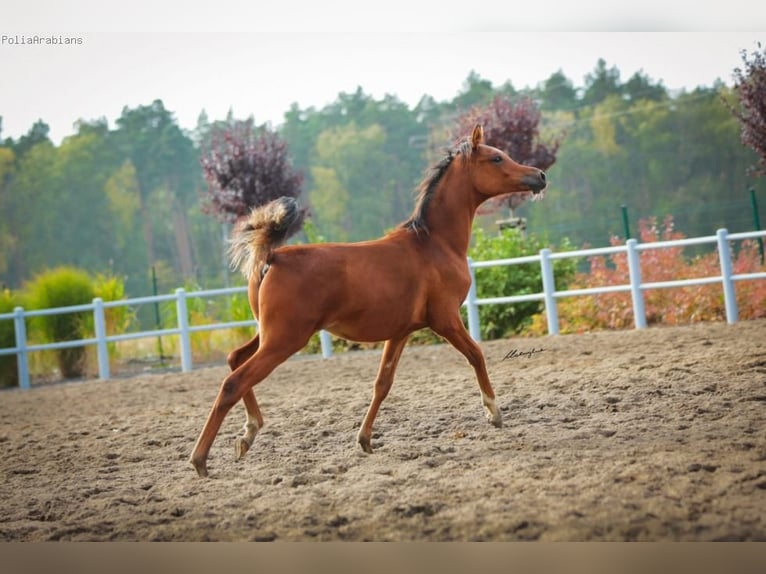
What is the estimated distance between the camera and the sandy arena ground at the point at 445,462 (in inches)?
112

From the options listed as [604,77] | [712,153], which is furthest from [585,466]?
[604,77]

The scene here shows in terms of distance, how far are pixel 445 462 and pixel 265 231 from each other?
48.7 inches

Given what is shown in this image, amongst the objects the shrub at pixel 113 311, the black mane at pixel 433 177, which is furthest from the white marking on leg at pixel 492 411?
the shrub at pixel 113 311

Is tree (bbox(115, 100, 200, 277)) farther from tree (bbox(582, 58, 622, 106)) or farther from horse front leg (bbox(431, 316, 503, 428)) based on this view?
horse front leg (bbox(431, 316, 503, 428))

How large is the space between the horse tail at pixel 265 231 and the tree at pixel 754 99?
6567 millimetres

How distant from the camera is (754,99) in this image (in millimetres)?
8891

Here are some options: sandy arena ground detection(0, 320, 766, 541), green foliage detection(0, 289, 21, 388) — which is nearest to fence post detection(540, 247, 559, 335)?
sandy arena ground detection(0, 320, 766, 541)

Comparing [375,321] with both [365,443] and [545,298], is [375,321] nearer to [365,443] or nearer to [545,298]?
[365,443]

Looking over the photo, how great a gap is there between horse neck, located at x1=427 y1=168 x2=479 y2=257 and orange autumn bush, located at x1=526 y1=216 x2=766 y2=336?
4825 mm

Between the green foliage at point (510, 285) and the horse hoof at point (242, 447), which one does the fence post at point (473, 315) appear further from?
the horse hoof at point (242, 447)

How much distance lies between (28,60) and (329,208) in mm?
14679

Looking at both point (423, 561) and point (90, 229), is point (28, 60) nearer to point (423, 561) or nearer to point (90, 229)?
point (423, 561)

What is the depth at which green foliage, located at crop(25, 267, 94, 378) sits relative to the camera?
10039 millimetres

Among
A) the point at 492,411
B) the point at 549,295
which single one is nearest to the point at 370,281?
the point at 492,411
